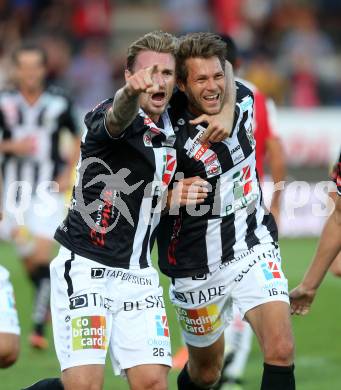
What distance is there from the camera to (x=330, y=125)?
16.3 m

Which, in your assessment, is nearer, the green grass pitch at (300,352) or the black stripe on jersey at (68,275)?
the black stripe on jersey at (68,275)

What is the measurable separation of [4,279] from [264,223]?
1623 millimetres

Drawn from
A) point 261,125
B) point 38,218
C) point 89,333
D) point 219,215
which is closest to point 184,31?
point 38,218

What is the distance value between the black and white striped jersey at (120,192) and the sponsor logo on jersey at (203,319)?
66 cm

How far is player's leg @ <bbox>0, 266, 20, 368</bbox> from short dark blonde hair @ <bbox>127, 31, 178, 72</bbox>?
66.1 inches

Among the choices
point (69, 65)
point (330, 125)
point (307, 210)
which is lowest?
point (307, 210)

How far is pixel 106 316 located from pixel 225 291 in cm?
86

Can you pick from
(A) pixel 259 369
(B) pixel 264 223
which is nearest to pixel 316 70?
(A) pixel 259 369

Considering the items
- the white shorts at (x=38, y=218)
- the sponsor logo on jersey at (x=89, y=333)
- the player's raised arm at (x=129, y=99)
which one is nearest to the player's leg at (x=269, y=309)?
the sponsor logo on jersey at (x=89, y=333)

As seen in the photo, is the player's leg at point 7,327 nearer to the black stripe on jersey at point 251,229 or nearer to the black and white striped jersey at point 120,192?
the black and white striped jersey at point 120,192

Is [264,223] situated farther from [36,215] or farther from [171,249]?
[36,215]

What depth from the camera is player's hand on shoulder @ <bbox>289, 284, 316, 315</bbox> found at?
5908 mm

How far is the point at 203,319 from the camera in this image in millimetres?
6141

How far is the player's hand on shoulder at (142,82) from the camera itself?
494 centimetres
